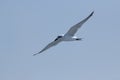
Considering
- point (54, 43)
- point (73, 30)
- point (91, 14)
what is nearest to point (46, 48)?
point (54, 43)

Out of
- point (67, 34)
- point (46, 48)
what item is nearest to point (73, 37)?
point (67, 34)

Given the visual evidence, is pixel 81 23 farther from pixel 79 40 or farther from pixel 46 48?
pixel 46 48

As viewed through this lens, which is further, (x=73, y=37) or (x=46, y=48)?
(x=46, y=48)

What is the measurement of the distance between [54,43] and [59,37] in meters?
3.41

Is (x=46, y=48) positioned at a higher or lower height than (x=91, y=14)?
lower

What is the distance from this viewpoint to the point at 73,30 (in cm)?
6488

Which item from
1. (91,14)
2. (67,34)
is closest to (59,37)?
(67,34)

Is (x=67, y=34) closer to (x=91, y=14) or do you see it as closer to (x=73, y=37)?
(x=73, y=37)

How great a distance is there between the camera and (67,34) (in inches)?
2530

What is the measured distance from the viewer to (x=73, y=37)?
6319 cm

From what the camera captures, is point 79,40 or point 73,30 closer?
point 79,40

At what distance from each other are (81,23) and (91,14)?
7.92 feet

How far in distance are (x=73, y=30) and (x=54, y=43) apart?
4.46 metres

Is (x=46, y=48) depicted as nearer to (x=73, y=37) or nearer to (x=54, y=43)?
(x=54, y=43)
